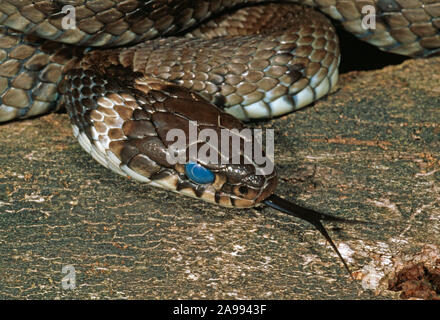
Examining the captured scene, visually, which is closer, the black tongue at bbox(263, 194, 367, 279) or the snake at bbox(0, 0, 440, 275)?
the black tongue at bbox(263, 194, 367, 279)

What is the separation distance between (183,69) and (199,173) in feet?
3.63

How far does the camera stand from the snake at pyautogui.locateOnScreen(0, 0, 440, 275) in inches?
162

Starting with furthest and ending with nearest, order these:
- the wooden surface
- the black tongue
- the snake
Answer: the snake
the black tongue
the wooden surface

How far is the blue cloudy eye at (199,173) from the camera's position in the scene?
4.01 metres

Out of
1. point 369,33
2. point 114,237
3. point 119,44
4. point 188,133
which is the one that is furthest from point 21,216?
point 369,33

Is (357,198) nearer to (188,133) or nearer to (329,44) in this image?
(188,133)

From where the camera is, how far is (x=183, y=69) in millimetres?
4777

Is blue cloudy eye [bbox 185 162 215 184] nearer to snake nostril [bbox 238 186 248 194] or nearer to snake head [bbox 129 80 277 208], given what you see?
snake head [bbox 129 80 277 208]

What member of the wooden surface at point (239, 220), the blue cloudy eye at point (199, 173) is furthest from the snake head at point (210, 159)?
the wooden surface at point (239, 220)

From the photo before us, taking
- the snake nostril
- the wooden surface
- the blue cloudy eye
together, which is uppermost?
the blue cloudy eye

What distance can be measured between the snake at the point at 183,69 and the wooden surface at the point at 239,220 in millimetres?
166

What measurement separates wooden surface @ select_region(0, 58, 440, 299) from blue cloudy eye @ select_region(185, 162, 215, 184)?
192mm

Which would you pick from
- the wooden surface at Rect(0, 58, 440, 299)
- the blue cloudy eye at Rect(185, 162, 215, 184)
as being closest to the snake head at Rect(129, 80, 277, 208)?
the blue cloudy eye at Rect(185, 162, 215, 184)

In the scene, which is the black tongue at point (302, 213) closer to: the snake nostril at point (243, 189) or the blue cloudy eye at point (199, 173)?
the snake nostril at point (243, 189)
